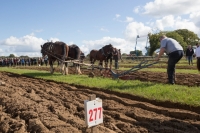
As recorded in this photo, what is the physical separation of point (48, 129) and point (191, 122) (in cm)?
300

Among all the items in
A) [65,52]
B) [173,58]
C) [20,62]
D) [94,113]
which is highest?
[65,52]

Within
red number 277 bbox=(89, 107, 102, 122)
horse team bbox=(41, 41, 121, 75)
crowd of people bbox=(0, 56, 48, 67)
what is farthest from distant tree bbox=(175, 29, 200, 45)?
red number 277 bbox=(89, 107, 102, 122)

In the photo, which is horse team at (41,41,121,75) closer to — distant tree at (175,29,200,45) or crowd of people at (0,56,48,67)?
crowd of people at (0,56,48,67)

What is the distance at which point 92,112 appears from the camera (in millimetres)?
4027

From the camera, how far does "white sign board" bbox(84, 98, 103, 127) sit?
12.9 ft

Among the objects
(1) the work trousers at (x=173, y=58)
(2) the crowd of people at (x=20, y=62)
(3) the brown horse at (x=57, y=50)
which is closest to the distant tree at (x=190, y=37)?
(2) the crowd of people at (x=20, y=62)

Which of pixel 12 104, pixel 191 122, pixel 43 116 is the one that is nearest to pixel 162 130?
pixel 191 122

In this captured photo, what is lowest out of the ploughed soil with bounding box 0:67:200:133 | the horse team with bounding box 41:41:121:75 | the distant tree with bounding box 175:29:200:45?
the ploughed soil with bounding box 0:67:200:133

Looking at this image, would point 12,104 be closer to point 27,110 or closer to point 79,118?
point 27,110

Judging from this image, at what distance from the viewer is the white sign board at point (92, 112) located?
12.9 ft

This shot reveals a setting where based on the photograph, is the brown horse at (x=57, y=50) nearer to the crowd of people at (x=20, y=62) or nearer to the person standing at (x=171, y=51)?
the person standing at (x=171, y=51)

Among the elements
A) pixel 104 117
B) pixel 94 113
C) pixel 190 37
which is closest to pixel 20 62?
pixel 104 117

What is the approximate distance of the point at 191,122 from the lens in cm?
562

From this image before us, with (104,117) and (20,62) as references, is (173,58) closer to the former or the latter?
(104,117)
